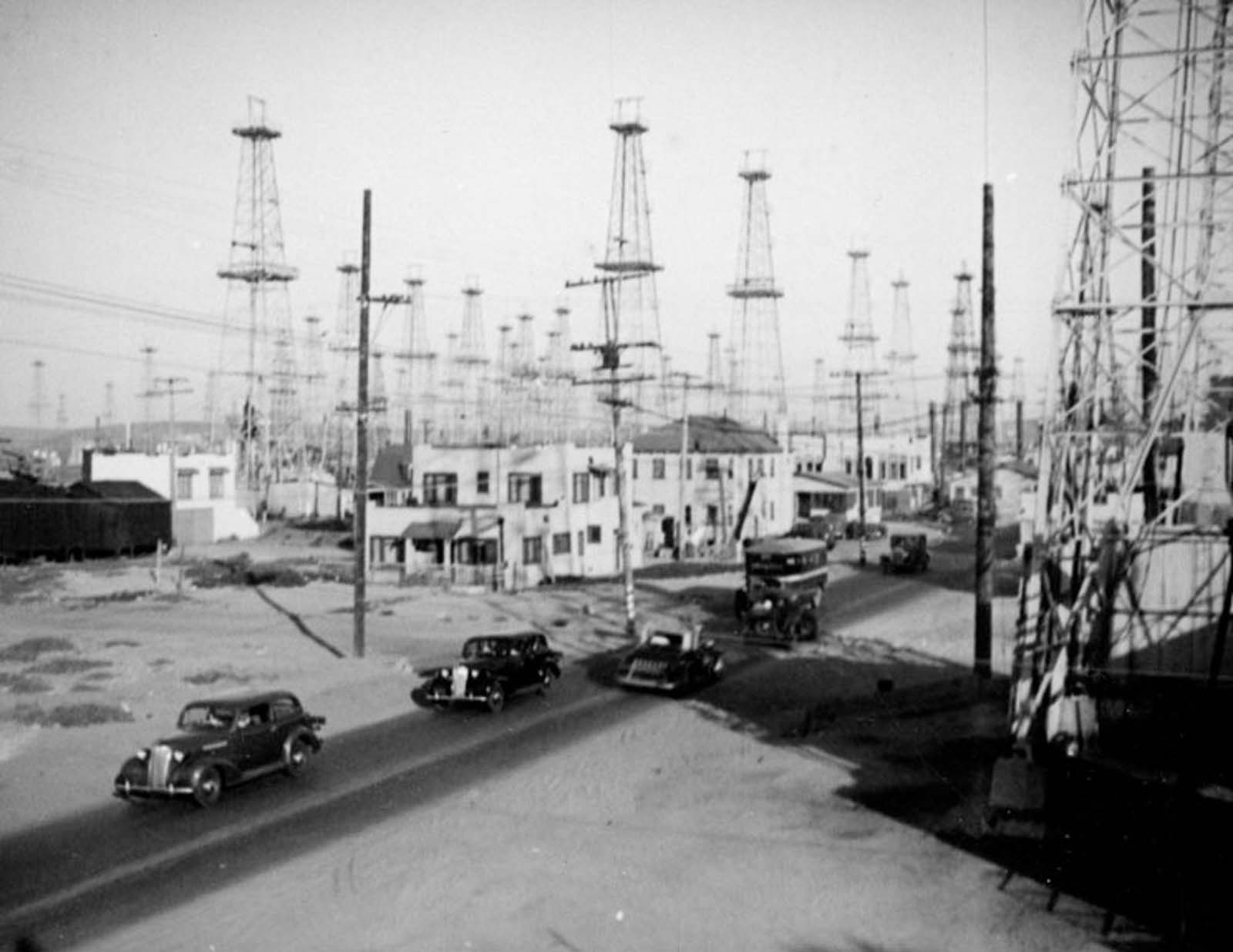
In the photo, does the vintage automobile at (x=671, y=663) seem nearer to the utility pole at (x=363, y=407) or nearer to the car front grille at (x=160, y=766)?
the utility pole at (x=363, y=407)

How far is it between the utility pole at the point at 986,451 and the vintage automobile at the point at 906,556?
23925mm

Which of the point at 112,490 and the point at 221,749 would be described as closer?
the point at 221,749

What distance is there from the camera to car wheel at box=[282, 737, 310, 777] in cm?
1814

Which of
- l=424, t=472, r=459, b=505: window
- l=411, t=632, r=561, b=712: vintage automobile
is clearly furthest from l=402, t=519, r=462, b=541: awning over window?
l=411, t=632, r=561, b=712: vintage automobile

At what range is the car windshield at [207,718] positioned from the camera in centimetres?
1759

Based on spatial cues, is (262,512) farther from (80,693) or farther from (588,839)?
(588,839)

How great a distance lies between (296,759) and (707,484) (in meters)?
51.6

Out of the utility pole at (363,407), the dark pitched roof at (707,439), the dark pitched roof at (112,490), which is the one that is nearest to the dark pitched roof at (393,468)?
the dark pitched roof at (112,490)

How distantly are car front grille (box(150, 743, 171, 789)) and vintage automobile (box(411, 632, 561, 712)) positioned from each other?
7332mm

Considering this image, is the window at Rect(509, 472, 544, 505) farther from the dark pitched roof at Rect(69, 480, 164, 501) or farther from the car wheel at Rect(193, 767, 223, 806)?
the car wheel at Rect(193, 767, 223, 806)

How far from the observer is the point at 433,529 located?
45.8 meters

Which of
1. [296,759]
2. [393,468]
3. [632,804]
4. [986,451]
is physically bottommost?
[632,804]

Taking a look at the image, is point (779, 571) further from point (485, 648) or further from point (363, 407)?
point (363, 407)

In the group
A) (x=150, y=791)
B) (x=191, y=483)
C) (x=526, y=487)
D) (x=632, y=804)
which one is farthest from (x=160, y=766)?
(x=191, y=483)
